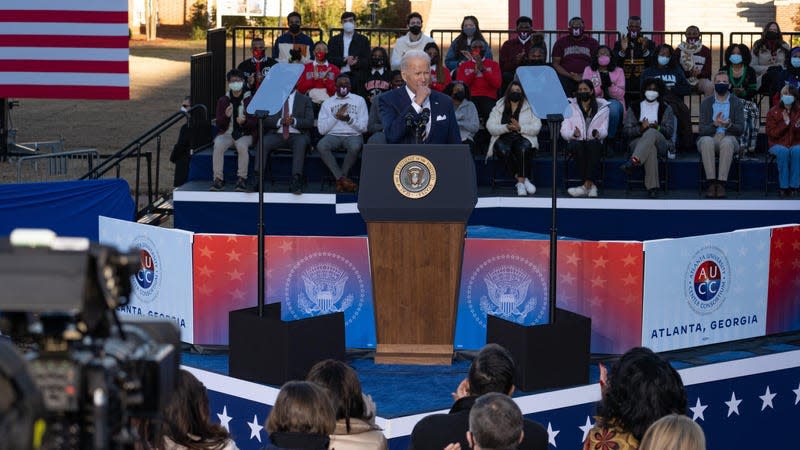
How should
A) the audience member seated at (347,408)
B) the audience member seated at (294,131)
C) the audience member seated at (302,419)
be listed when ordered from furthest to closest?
the audience member seated at (294,131), the audience member seated at (347,408), the audience member seated at (302,419)

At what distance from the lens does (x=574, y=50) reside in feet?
58.6

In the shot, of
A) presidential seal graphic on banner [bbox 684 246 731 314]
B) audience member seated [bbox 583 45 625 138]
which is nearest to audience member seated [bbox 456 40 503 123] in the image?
audience member seated [bbox 583 45 625 138]

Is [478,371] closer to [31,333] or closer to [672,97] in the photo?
[31,333]

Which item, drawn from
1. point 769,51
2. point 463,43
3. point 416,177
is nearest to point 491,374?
point 416,177

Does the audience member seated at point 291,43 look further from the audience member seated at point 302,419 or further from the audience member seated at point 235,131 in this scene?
the audience member seated at point 302,419

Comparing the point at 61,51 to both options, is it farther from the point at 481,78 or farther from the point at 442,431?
the point at 442,431

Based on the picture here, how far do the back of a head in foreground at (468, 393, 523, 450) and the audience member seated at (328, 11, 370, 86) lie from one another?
1247 cm

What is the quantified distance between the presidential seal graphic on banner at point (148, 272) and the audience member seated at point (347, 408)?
17.7 feet

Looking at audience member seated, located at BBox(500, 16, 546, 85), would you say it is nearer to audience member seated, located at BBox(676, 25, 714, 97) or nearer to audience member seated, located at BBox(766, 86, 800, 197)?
audience member seated, located at BBox(676, 25, 714, 97)

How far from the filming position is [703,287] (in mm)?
11367

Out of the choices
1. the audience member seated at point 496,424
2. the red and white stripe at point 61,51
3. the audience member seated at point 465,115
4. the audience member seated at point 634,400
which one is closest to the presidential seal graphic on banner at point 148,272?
the red and white stripe at point 61,51

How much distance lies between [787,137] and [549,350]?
7388mm

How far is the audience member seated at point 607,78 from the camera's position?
55.4ft

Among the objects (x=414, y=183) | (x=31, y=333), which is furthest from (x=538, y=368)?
(x=31, y=333)
